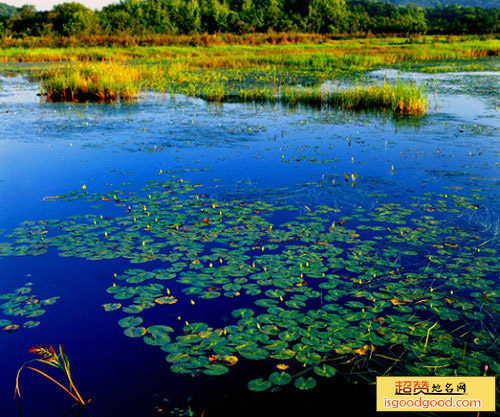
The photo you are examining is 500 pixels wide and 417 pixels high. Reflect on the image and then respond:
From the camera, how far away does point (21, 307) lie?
161 inches

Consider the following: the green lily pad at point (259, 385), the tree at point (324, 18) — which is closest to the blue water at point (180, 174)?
the green lily pad at point (259, 385)

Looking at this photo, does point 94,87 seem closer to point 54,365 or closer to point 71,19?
point 54,365

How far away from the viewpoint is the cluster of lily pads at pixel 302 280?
11.2ft

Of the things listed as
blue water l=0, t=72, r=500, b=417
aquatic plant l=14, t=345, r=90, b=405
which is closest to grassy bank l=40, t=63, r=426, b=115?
blue water l=0, t=72, r=500, b=417

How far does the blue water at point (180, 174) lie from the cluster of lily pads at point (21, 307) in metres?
0.08

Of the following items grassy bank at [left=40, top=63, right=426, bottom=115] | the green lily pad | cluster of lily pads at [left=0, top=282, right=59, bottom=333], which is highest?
grassy bank at [left=40, top=63, right=426, bottom=115]

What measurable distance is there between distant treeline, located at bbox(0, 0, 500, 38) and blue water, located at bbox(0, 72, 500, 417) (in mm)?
35964

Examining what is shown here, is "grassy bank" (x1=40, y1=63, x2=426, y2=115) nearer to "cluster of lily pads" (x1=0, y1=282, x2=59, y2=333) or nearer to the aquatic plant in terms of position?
"cluster of lily pads" (x1=0, y1=282, x2=59, y2=333)

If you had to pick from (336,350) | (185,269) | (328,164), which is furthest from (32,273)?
(328,164)

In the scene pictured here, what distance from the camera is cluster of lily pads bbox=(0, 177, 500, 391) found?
341 centimetres

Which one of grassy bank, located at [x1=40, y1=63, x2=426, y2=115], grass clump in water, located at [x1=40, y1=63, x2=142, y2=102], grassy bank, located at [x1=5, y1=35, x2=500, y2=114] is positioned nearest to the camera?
grassy bank, located at [x1=40, y1=63, x2=426, y2=115]

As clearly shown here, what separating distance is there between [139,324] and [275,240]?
6.72 feet

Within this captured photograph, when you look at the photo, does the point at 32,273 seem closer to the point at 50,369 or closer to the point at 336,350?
the point at 50,369

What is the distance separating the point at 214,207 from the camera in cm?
650
